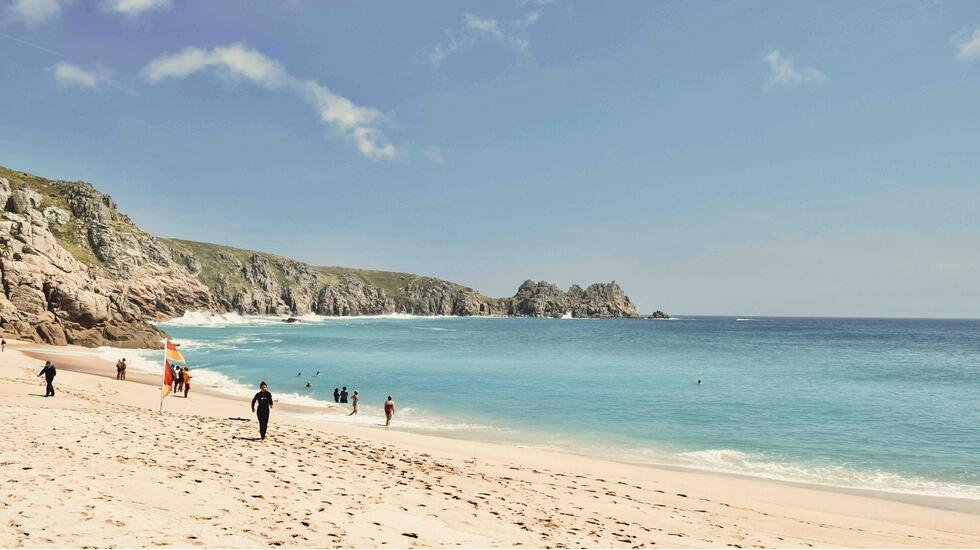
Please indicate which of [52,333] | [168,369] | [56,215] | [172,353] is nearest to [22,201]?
[56,215]

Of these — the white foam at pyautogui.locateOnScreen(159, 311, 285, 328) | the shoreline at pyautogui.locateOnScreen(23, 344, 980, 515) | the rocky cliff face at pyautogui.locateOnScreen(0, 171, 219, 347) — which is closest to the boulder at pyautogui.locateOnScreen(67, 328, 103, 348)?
the rocky cliff face at pyautogui.locateOnScreen(0, 171, 219, 347)

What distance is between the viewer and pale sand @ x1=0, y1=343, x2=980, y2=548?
26.8ft

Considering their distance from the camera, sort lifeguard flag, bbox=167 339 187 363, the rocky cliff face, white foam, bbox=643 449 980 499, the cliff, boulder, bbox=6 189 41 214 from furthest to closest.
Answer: boulder, bbox=6 189 41 214, the cliff, the rocky cliff face, lifeguard flag, bbox=167 339 187 363, white foam, bbox=643 449 980 499

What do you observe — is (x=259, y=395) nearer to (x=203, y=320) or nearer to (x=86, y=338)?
(x=86, y=338)

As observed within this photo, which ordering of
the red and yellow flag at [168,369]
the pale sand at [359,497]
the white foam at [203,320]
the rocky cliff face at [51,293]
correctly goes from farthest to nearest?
1. the white foam at [203,320]
2. the rocky cliff face at [51,293]
3. the red and yellow flag at [168,369]
4. the pale sand at [359,497]

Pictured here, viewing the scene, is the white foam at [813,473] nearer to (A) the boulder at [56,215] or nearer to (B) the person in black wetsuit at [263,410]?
(B) the person in black wetsuit at [263,410]

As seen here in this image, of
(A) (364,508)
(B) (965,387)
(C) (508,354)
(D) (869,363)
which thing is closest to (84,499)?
(A) (364,508)

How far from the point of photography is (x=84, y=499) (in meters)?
8.53

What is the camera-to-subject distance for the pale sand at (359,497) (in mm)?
8156

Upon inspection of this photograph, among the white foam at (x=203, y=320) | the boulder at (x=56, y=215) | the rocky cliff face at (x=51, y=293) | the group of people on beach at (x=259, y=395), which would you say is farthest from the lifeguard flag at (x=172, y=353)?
the white foam at (x=203, y=320)

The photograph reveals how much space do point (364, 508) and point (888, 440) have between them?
27.1m

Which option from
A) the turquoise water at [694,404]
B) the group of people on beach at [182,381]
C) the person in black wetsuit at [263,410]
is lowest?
the turquoise water at [694,404]

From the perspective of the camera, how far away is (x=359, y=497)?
10.8 meters

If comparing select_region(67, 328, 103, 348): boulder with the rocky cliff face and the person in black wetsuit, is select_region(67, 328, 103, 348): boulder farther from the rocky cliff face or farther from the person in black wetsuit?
the person in black wetsuit
